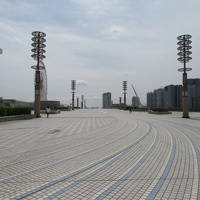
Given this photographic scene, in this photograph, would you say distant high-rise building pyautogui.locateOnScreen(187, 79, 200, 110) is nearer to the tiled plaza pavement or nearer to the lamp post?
the lamp post

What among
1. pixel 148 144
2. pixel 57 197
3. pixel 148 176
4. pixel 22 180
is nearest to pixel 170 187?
pixel 148 176

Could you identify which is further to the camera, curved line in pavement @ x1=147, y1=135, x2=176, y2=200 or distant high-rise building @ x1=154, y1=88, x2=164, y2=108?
distant high-rise building @ x1=154, y1=88, x2=164, y2=108

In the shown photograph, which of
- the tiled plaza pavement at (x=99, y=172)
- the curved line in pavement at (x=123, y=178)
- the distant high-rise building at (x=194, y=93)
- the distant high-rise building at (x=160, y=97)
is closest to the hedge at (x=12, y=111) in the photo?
the tiled plaza pavement at (x=99, y=172)

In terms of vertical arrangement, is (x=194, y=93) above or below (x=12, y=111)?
above

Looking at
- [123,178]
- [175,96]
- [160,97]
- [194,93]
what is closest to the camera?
[123,178]

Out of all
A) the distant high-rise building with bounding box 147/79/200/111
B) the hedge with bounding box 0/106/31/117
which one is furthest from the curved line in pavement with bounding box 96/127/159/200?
the distant high-rise building with bounding box 147/79/200/111

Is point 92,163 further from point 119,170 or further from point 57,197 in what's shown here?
point 57,197

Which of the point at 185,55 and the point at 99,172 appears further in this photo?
the point at 185,55

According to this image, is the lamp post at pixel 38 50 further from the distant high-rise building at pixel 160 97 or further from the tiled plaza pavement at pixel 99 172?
the distant high-rise building at pixel 160 97

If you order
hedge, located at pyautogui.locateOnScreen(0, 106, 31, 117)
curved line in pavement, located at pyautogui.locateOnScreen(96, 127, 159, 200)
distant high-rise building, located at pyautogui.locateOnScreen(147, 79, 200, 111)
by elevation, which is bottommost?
curved line in pavement, located at pyautogui.locateOnScreen(96, 127, 159, 200)

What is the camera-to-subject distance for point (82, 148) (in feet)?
28.1

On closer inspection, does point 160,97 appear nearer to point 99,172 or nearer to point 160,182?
point 99,172

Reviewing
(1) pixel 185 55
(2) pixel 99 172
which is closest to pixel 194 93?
(1) pixel 185 55

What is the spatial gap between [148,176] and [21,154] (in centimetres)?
472
